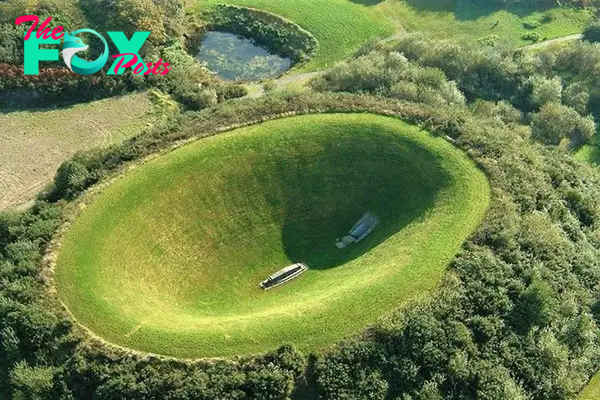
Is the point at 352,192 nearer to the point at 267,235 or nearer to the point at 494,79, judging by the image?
the point at 267,235

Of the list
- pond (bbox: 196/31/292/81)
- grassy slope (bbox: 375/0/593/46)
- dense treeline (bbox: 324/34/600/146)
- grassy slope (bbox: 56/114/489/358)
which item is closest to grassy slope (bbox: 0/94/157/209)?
pond (bbox: 196/31/292/81)

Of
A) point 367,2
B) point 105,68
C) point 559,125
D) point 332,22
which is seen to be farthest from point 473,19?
point 105,68

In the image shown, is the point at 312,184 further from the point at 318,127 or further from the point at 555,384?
the point at 555,384

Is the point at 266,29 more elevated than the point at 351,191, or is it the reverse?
the point at 266,29

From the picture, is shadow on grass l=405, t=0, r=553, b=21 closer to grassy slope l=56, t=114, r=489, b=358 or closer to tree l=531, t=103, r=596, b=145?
tree l=531, t=103, r=596, b=145

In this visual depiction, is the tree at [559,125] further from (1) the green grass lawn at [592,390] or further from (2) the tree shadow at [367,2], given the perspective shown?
(2) the tree shadow at [367,2]

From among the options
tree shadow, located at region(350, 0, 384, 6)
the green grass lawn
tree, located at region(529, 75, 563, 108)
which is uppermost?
tree shadow, located at region(350, 0, 384, 6)

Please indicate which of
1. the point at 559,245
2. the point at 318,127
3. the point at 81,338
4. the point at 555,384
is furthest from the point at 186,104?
the point at 555,384
